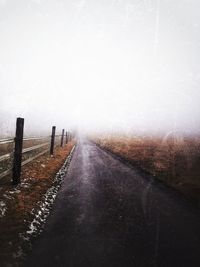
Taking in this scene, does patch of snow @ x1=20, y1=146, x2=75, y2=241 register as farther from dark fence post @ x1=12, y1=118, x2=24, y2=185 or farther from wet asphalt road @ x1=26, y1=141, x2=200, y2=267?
dark fence post @ x1=12, y1=118, x2=24, y2=185

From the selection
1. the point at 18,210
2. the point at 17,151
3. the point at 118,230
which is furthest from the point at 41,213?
the point at 17,151

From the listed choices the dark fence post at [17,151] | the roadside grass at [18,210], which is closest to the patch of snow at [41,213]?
the roadside grass at [18,210]

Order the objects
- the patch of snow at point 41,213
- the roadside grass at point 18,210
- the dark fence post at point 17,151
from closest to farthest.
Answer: the roadside grass at point 18,210, the patch of snow at point 41,213, the dark fence post at point 17,151

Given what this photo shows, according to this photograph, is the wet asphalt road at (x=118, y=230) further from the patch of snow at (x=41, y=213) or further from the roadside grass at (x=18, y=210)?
the roadside grass at (x=18, y=210)

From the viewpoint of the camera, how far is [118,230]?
18.0 feet

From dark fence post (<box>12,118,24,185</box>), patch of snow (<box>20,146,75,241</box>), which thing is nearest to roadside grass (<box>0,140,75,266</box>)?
patch of snow (<box>20,146,75,241</box>)

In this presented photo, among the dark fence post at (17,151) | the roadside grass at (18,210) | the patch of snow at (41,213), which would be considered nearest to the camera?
the roadside grass at (18,210)

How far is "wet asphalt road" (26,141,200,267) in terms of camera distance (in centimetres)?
426

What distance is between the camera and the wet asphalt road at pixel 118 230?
14.0 feet

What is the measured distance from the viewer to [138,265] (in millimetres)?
4086

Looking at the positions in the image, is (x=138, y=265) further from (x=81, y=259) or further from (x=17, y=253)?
(x=17, y=253)

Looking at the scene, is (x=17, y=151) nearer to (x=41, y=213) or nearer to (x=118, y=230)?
(x=41, y=213)

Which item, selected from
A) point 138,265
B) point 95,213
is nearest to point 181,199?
point 95,213

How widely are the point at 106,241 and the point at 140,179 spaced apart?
6.66 metres
